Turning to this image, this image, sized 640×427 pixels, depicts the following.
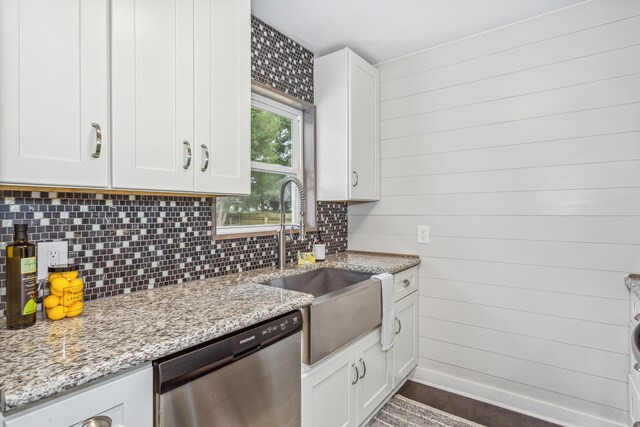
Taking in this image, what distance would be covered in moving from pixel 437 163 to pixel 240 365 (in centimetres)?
190

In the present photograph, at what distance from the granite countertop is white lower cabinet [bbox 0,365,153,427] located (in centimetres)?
4

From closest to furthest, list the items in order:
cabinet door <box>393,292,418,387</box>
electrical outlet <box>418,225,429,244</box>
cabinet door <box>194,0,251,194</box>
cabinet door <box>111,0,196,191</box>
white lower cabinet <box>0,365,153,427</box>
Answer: white lower cabinet <box>0,365,153,427</box> < cabinet door <box>111,0,196,191</box> < cabinet door <box>194,0,251,194</box> < cabinet door <box>393,292,418,387</box> < electrical outlet <box>418,225,429,244</box>

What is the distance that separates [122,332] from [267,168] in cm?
142

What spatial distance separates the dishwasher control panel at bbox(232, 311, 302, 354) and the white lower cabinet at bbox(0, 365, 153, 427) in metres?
0.27

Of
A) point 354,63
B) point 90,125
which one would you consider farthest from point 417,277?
point 90,125

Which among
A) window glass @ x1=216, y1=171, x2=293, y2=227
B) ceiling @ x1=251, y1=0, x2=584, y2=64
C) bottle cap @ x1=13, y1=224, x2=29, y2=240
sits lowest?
bottle cap @ x1=13, y1=224, x2=29, y2=240

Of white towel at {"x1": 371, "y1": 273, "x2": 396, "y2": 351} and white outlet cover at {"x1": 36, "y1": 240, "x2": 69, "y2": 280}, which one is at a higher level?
white outlet cover at {"x1": 36, "y1": 240, "x2": 69, "y2": 280}

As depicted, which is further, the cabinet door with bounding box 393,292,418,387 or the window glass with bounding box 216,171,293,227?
the cabinet door with bounding box 393,292,418,387

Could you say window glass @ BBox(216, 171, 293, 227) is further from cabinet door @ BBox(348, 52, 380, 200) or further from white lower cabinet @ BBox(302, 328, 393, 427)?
white lower cabinet @ BBox(302, 328, 393, 427)

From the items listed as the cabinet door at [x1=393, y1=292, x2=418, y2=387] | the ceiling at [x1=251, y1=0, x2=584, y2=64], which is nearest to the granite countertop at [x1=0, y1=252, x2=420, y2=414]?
the cabinet door at [x1=393, y1=292, x2=418, y2=387]

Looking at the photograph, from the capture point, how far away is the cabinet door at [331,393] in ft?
4.67

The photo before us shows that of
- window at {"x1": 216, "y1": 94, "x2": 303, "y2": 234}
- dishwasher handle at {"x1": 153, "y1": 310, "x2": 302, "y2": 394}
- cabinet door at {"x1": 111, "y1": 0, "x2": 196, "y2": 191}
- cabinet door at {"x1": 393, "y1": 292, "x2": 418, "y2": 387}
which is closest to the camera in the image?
dishwasher handle at {"x1": 153, "y1": 310, "x2": 302, "y2": 394}

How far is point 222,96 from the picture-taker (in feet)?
4.89

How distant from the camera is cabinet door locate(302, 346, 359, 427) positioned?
1.42m
